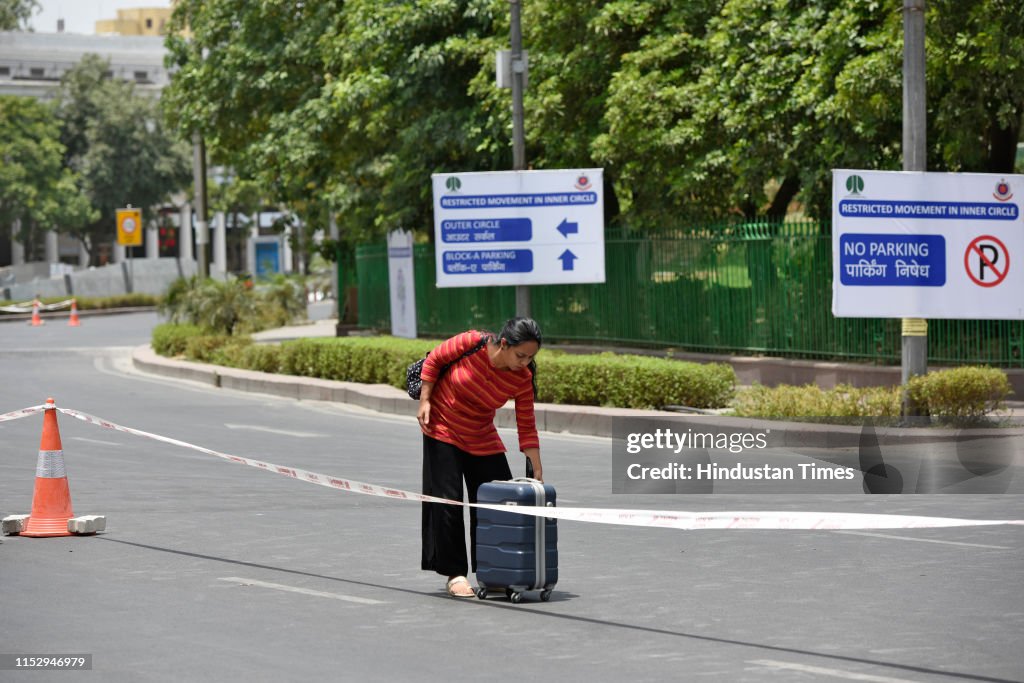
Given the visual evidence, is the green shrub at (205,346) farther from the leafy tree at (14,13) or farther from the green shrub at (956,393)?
the leafy tree at (14,13)

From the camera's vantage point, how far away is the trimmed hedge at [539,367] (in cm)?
1753

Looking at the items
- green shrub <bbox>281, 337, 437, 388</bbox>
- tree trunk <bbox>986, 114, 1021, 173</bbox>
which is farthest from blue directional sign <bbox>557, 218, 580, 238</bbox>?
tree trunk <bbox>986, 114, 1021, 173</bbox>

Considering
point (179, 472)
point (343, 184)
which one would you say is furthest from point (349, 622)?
point (343, 184)

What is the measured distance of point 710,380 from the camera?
17.5m

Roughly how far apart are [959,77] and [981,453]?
5.83 m

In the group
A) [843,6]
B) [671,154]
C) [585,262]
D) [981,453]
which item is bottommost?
[981,453]

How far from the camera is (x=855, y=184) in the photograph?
16562 millimetres

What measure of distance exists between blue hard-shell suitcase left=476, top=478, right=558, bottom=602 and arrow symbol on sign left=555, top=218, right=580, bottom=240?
14.2 meters

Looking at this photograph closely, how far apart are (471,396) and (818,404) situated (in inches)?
328

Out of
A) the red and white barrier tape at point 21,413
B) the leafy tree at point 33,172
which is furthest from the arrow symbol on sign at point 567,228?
the leafy tree at point 33,172

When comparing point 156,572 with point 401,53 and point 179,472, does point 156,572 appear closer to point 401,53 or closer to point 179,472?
point 179,472

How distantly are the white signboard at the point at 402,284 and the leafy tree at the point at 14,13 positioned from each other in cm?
8193

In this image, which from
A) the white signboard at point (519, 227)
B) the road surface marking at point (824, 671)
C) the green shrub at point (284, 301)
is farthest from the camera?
the green shrub at point (284, 301)

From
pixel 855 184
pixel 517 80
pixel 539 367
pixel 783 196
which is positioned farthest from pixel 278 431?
pixel 783 196
